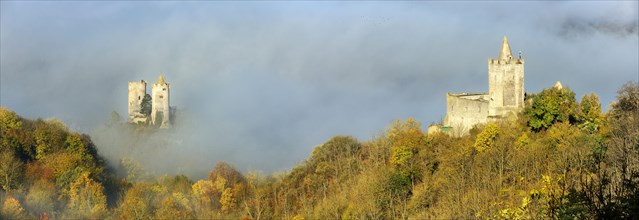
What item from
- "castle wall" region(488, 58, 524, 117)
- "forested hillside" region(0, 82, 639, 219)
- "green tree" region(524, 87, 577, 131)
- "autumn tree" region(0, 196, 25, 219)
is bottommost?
"autumn tree" region(0, 196, 25, 219)

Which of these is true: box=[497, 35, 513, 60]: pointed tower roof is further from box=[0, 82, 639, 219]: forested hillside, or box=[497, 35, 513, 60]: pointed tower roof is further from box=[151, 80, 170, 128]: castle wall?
box=[151, 80, 170, 128]: castle wall

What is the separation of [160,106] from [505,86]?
61.0 m

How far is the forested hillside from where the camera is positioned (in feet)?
123

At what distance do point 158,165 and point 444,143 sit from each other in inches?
2044

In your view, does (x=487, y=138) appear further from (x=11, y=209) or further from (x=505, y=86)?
(x=11, y=209)

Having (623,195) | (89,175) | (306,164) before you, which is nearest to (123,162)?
(89,175)

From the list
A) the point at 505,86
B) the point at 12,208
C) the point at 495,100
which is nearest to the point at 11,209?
the point at 12,208

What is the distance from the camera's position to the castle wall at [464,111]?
2125 inches

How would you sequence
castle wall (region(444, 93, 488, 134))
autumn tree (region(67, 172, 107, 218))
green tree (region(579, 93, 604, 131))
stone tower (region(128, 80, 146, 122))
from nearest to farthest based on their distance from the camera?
green tree (region(579, 93, 604, 131)) → castle wall (region(444, 93, 488, 134)) → autumn tree (region(67, 172, 107, 218)) → stone tower (region(128, 80, 146, 122))

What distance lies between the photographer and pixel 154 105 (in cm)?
10838

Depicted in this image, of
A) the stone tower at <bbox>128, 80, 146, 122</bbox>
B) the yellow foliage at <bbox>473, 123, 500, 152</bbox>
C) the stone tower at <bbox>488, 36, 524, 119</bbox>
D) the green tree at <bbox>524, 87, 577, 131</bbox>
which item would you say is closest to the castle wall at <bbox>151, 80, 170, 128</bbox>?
the stone tower at <bbox>128, 80, 146, 122</bbox>

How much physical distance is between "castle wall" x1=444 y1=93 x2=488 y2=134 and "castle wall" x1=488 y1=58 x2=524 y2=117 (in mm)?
628

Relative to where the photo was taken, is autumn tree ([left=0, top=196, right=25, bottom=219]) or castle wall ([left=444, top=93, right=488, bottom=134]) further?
autumn tree ([left=0, top=196, right=25, bottom=219])

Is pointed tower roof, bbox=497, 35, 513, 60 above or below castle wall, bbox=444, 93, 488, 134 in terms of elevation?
above
